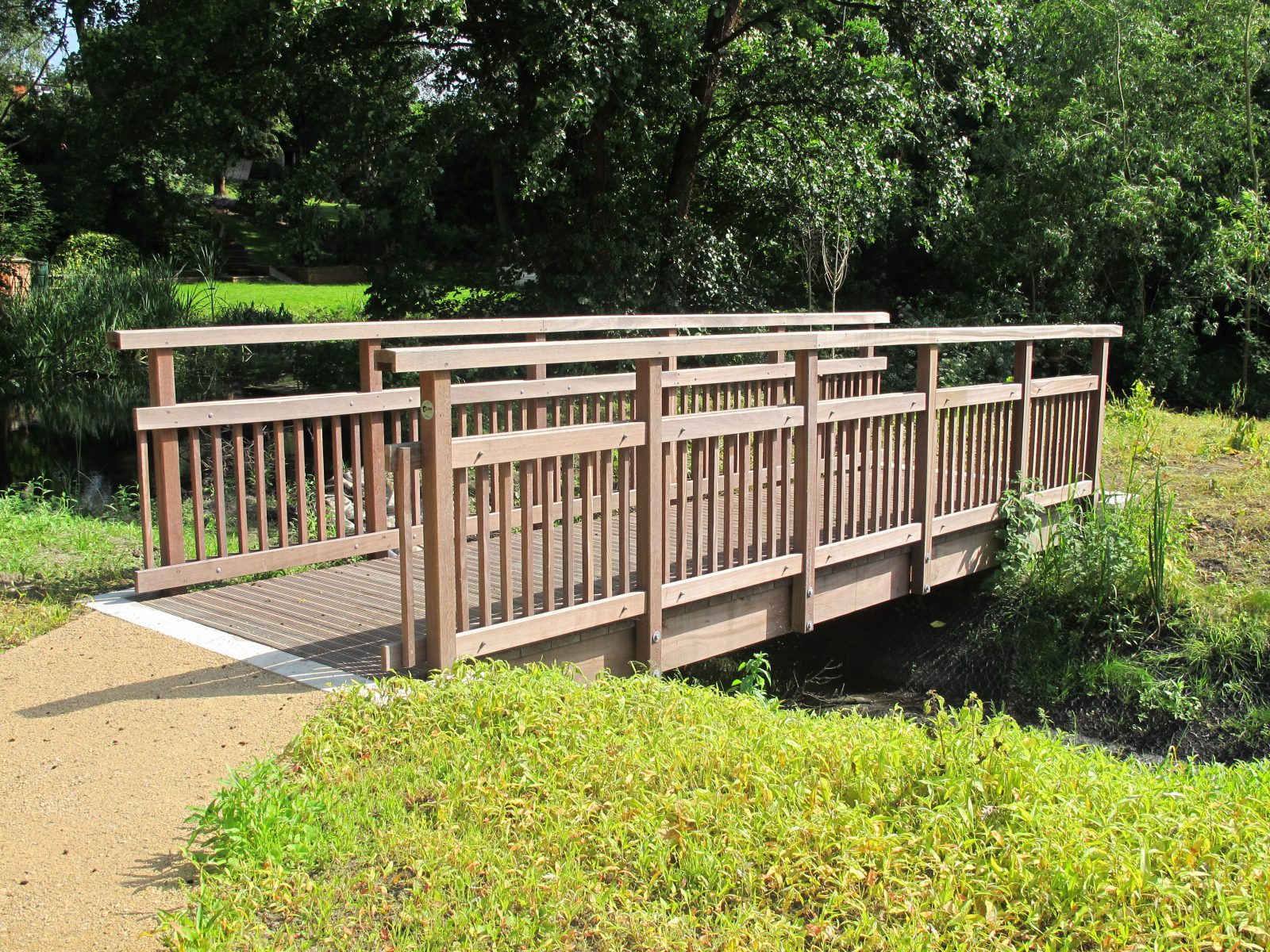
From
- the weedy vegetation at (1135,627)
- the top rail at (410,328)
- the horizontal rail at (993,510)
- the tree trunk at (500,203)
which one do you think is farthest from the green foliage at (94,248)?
the weedy vegetation at (1135,627)

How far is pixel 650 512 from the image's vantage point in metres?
5.63

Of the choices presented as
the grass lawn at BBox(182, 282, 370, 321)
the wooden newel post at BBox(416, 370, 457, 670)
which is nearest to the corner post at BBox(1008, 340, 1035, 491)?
the wooden newel post at BBox(416, 370, 457, 670)

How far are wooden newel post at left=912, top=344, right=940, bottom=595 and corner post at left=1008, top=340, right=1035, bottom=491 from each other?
86 centimetres

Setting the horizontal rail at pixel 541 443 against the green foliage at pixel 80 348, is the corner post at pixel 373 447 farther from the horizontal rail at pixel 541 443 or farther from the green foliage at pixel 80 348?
the green foliage at pixel 80 348

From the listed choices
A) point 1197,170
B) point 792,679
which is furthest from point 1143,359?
point 792,679

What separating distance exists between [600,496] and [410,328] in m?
1.95

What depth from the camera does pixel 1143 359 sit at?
58.1ft

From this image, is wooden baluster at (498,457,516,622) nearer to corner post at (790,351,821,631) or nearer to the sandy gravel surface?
the sandy gravel surface

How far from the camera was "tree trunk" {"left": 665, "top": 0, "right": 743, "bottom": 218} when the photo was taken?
14891 millimetres

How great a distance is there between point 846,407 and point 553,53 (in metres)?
7.45

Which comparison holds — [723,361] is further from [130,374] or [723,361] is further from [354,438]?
[354,438]

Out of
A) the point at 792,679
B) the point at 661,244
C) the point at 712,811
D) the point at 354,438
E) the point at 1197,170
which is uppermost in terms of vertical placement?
the point at 1197,170

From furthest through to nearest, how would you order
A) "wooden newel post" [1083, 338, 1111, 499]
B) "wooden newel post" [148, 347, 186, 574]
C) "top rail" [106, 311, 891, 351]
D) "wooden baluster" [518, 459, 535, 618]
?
"wooden newel post" [1083, 338, 1111, 499] < "wooden newel post" [148, 347, 186, 574] < "top rail" [106, 311, 891, 351] < "wooden baluster" [518, 459, 535, 618]

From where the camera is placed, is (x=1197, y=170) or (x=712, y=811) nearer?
(x=712, y=811)
